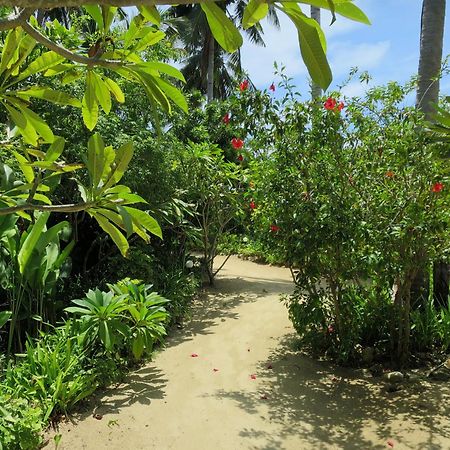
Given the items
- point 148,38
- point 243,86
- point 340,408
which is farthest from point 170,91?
point 340,408

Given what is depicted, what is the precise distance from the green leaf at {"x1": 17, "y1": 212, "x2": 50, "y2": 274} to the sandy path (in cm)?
155

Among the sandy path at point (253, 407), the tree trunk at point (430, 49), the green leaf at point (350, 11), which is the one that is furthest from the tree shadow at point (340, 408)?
the green leaf at point (350, 11)

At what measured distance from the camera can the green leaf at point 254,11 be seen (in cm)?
105

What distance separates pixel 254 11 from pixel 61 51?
1.91 feet

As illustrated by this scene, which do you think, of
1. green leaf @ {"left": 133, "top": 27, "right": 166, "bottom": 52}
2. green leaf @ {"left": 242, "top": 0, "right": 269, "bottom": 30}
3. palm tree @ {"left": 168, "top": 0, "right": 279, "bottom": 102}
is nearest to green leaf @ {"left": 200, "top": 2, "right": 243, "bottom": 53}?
green leaf @ {"left": 242, "top": 0, "right": 269, "bottom": 30}

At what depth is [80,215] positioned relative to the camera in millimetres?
7086

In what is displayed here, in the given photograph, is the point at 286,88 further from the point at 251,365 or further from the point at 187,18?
the point at 187,18

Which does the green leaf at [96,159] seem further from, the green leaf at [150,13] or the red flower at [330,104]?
the red flower at [330,104]

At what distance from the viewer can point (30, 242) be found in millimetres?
4621

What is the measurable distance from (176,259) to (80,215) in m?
2.50

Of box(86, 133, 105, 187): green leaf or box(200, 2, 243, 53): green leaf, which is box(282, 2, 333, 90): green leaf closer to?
box(200, 2, 243, 53): green leaf

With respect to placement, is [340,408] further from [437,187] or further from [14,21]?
[14,21]

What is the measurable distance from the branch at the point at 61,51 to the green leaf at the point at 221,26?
15.9 inches

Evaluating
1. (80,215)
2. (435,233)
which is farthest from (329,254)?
(80,215)
